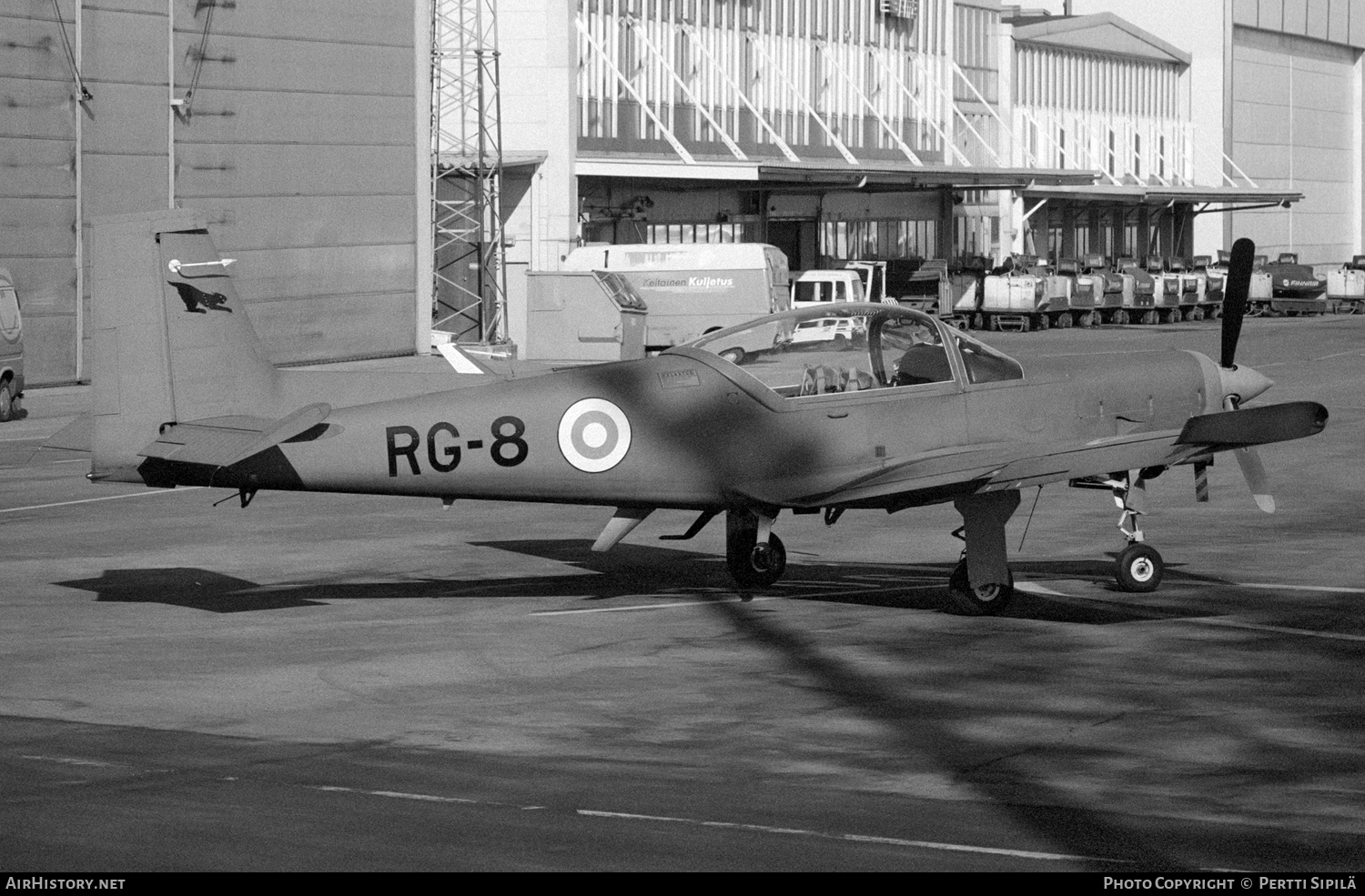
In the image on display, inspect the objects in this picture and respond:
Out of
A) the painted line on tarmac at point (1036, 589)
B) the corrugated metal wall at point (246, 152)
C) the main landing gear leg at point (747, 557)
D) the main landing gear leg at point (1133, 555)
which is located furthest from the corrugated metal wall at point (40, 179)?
the main landing gear leg at point (1133, 555)

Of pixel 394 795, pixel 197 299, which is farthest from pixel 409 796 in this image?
pixel 197 299

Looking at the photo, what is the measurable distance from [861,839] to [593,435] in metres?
6.17

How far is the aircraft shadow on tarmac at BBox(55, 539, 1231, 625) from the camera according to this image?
45.3 ft

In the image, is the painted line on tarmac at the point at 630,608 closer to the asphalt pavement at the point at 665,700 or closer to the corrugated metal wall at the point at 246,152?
the asphalt pavement at the point at 665,700

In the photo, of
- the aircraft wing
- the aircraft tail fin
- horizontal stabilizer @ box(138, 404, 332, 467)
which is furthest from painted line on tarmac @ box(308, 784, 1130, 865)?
the aircraft wing

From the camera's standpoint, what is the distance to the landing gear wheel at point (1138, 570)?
14.1 meters

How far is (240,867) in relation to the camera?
22.3ft

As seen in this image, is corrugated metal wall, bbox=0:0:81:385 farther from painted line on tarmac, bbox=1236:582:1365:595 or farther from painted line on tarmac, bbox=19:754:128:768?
painted line on tarmac, bbox=19:754:128:768

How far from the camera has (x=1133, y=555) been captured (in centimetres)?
1412

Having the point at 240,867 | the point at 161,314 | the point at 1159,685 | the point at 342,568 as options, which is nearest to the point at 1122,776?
the point at 1159,685

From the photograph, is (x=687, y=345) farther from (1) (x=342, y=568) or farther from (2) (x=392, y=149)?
(2) (x=392, y=149)

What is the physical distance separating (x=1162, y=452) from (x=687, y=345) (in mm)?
3593

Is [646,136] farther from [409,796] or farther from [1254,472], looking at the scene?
[409,796]

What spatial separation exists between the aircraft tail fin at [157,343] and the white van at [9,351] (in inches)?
706
